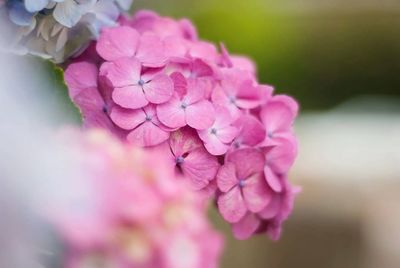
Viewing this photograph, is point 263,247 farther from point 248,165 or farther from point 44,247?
point 44,247

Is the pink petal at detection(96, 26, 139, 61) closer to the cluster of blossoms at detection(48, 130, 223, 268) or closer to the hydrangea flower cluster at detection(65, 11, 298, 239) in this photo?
the hydrangea flower cluster at detection(65, 11, 298, 239)

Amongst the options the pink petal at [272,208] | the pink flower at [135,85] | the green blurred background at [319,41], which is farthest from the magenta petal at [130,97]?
the green blurred background at [319,41]

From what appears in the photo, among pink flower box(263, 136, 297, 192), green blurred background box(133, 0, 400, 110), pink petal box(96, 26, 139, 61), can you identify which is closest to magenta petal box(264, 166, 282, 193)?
pink flower box(263, 136, 297, 192)

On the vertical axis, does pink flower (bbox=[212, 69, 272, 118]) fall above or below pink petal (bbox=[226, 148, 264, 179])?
above

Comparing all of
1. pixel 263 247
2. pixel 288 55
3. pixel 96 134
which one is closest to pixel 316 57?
pixel 288 55

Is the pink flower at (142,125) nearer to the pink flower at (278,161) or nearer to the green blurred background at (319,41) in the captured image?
the pink flower at (278,161)

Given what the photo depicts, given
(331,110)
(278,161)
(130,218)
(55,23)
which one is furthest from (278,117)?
(331,110)

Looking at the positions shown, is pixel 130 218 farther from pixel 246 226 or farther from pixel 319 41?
pixel 319 41
